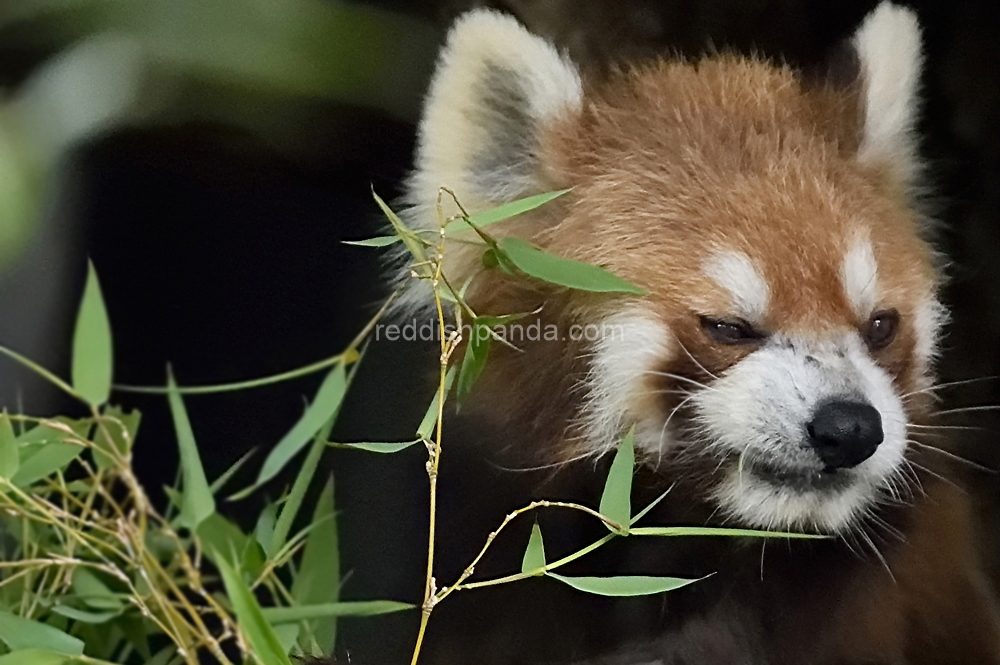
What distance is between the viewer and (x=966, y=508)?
0.87 meters

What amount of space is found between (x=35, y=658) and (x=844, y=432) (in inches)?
30.3

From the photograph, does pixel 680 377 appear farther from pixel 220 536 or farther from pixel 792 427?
pixel 220 536

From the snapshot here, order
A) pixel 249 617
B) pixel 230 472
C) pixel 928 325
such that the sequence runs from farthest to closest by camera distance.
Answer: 1. pixel 230 472
2. pixel 928 325
3. pixel 249 617

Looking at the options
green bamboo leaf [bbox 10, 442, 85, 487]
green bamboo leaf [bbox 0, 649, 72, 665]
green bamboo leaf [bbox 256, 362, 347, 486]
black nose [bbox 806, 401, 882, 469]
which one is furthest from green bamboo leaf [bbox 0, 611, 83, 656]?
black nose [bbox 806, 401, 882, 469]

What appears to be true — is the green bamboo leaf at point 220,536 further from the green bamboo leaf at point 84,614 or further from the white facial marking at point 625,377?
the white facial marking at point 625,377

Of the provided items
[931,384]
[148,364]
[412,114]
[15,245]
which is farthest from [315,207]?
[931,384]

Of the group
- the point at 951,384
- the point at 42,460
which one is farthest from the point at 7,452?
the point at 951,384

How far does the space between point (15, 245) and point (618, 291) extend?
739 millimetres

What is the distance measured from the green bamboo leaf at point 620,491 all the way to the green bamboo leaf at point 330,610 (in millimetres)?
256

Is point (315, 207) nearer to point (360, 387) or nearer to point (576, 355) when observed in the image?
point (360, 387)

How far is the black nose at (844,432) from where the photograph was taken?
2.51ft

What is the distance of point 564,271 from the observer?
2.63ft

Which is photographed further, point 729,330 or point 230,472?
point 230,472

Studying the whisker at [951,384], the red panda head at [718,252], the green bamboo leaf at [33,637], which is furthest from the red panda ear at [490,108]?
the green bamboo leaf at [33,637]
